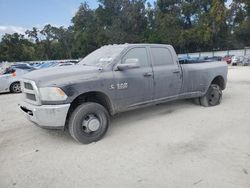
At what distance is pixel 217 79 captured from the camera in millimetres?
7707

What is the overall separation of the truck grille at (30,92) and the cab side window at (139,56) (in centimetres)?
190

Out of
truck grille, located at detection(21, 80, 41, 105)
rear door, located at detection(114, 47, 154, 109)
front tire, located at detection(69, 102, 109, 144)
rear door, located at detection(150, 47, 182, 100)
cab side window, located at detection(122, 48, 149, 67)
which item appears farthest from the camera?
rear door, located at detection(150, 47, 182, 100)

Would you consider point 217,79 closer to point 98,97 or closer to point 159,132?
point 159,132

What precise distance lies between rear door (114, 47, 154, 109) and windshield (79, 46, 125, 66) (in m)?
0.22

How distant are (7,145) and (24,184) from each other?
1.76 metres

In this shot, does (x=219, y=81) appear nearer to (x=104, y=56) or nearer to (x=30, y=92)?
(x=104, y=56)

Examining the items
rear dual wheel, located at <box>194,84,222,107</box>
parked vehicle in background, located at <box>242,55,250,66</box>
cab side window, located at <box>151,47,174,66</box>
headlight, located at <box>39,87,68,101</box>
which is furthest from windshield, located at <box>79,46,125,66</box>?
parked vehicle in background, located at <box>242,55,250,66</box>

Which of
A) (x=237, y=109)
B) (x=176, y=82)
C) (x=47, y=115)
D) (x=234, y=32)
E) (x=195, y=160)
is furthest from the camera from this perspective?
(x=234, y=32)

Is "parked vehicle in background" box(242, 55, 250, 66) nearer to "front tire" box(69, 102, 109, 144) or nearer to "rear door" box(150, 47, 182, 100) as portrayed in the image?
"rear door" box(150, 47, 182, 100)

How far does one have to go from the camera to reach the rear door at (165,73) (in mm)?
5859

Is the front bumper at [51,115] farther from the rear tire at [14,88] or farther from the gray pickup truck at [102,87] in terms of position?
the rear tire at [14,88]

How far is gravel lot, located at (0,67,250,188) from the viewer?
3473mm

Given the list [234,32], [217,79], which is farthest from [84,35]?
[217,79]

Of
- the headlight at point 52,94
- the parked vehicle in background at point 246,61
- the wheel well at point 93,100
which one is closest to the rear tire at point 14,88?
the wheel well at point 93,100
